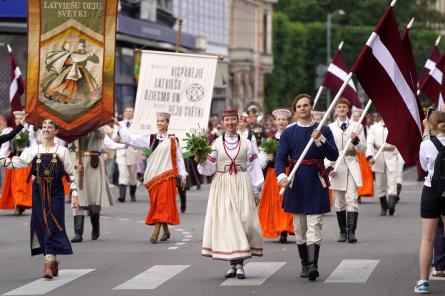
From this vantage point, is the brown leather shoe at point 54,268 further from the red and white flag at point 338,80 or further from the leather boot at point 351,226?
the red and white flag at point 338,80

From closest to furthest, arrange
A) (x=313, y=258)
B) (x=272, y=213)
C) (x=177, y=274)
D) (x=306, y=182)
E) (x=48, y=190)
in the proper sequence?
(x=313, y=258) → (x=306, y=182) → (x=177, y=274) → (x=48, y=190) → (x=272, y=213)

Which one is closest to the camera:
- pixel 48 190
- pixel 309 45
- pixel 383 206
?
pixel 48 190

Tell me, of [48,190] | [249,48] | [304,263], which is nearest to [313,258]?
[304,263]

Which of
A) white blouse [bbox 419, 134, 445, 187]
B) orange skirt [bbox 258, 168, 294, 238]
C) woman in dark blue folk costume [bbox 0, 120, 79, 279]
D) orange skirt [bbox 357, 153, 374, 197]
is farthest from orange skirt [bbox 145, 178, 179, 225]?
orange skirt [bbox 357, 153, 374, 197]

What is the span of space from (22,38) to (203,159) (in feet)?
93.9

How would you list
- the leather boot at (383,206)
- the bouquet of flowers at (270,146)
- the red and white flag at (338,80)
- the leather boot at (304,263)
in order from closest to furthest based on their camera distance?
the leather boot at (304,263) < the bouquet of flowers at (270,146) < the leather boot at (383,206) < the red and white flag at (338,80)

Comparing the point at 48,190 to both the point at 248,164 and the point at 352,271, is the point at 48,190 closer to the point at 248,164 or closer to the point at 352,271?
the point at 248,164

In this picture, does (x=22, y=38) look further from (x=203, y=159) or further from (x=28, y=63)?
(x=203, y=159)

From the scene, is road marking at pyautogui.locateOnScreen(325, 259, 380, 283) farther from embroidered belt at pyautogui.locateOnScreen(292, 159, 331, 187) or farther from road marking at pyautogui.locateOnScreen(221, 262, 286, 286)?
embroidered belt at pyautogui.locateOnScreen(292, 159, 331, 187)

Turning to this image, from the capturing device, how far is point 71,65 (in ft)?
57.9

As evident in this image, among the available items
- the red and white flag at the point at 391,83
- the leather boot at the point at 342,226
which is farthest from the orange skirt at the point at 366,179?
the red and white flag at the point at 391,83

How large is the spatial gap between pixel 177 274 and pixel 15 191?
10.6m

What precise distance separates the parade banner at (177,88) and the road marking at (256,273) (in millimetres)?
7507

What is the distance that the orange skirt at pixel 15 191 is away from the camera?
24.7 meters
